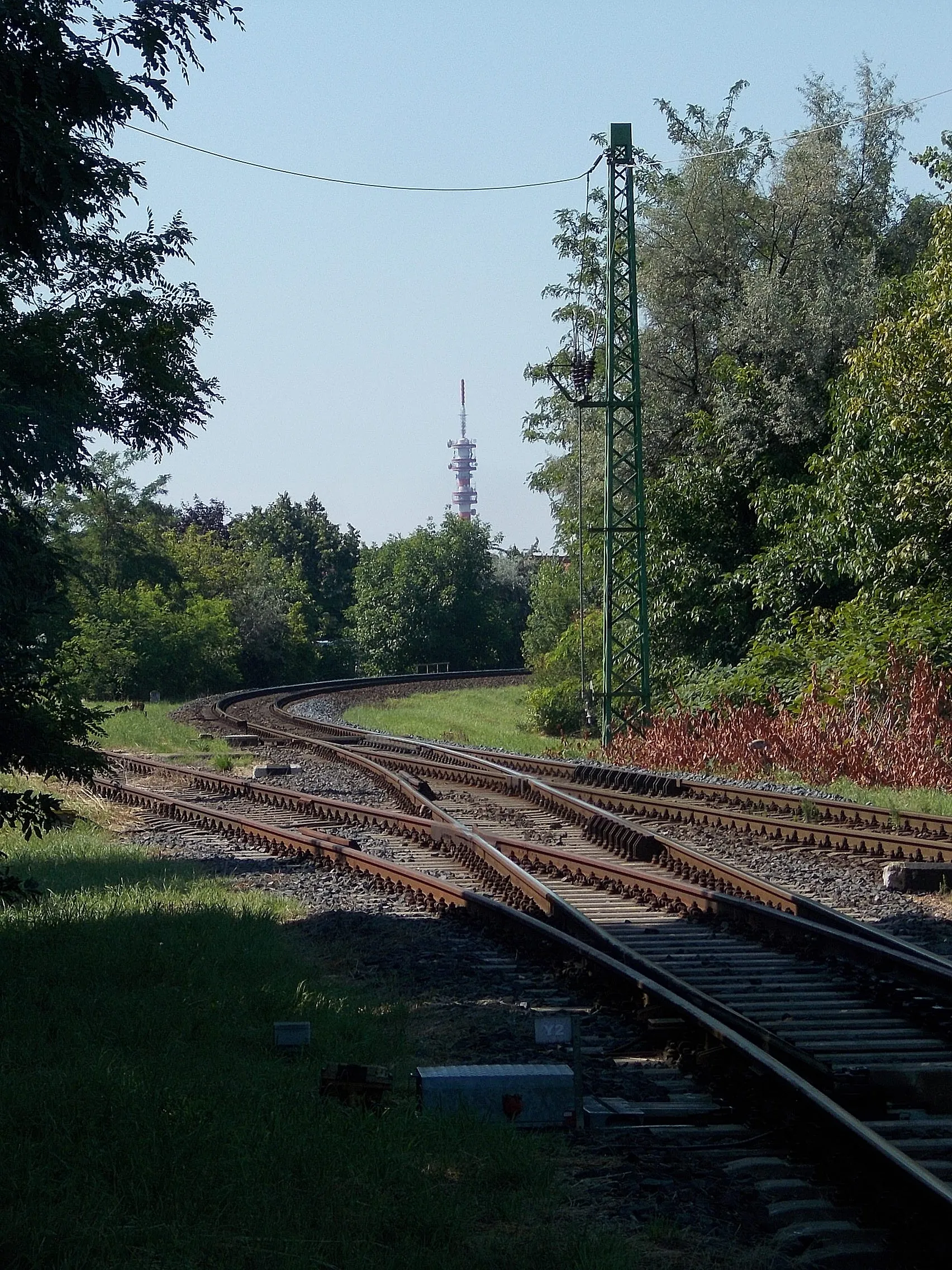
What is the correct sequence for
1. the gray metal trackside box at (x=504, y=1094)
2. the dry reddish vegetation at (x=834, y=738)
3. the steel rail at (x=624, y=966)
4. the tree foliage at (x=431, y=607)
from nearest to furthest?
the steel rail at (x=624, y=966)
the gray metal trackside box at (x=504, y=1094)
the dry reddish vegetation at (x=834, y=738)
the tree foliage at (x=431, y=607)

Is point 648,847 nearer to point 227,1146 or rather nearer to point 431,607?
point 227,1146

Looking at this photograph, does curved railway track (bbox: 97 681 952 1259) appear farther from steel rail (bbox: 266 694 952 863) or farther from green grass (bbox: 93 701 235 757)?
green grass (bbox: 93 701 235 757)

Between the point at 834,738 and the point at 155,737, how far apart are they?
52.7 ft

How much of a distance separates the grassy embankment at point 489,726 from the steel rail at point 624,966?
590 centimetres

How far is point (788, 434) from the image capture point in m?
29.9

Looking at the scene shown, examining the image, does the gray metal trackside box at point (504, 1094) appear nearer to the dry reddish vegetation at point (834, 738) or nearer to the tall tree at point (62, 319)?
the tall tree at point (62, 319)

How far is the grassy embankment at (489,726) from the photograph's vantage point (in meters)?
17.0

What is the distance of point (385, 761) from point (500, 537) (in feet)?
293

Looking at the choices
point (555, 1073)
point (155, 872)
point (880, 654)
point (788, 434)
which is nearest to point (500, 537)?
point (788, 434)

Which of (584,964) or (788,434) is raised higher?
(788,434)

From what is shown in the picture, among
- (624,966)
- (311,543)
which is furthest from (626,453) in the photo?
(311,543)

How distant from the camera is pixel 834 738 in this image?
21.0 metres

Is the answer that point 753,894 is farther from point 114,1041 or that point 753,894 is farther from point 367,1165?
Result: point 367,1165

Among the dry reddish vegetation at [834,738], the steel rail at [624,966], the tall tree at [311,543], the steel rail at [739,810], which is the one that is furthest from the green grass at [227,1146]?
the tall tree at [311,543]
